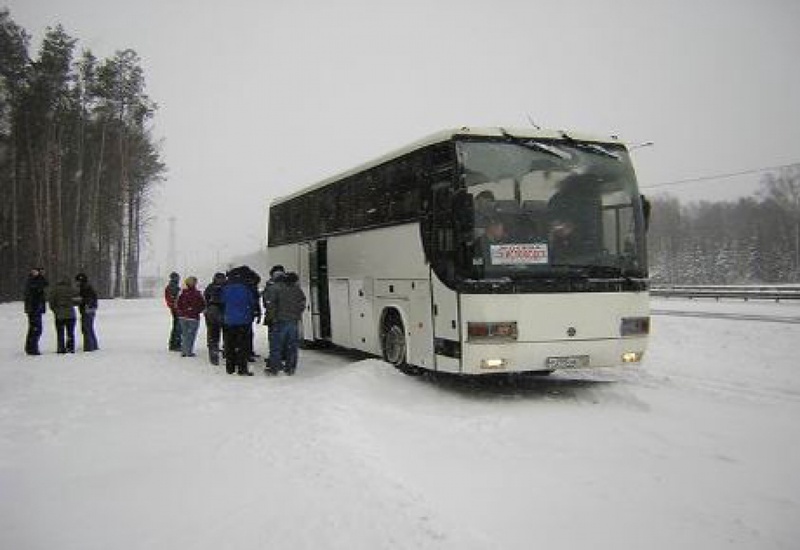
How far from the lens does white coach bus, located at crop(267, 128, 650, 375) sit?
8961 mm

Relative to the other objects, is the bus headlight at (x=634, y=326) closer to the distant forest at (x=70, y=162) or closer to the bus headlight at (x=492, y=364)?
the bus headlight at (x=492, y=364)

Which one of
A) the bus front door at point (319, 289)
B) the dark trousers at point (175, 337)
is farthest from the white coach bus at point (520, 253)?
the dark trousers at point (175, 337)

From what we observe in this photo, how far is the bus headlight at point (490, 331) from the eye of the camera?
29.3 feet

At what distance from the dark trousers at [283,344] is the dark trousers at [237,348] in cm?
47

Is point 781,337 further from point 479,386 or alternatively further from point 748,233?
point 748,233

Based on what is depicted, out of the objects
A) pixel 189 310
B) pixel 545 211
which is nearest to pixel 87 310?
pixel 189 310

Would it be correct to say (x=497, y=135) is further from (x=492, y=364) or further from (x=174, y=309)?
(x=174, y=309)

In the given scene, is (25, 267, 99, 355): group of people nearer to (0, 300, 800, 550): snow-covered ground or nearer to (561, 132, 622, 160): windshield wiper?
(0, 300, 800, 550): snow-covered ground

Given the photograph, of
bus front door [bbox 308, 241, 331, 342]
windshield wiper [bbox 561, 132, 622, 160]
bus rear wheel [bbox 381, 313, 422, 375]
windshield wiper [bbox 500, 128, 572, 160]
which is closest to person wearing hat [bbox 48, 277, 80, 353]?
bus front door [bbox 308, 241, 331, 342]

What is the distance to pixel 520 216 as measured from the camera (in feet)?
29.6

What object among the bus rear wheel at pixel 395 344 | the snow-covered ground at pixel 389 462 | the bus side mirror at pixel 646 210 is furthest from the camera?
the bus rear wheel at pixel 395 344

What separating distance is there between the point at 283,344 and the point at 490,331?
444 centimetres

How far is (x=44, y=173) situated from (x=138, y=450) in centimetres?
3439

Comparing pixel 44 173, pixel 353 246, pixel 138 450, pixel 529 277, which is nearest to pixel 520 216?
pixel 529 277
